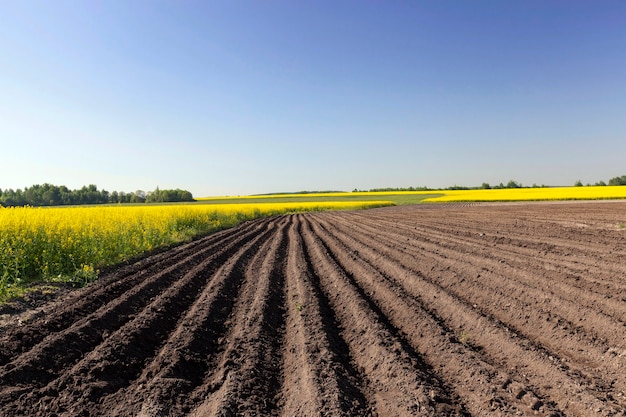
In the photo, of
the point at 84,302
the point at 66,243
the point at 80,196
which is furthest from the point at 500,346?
the point at 80,196

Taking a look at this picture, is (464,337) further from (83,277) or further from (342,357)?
(83,277)

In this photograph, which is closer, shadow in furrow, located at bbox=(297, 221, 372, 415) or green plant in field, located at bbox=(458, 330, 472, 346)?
shadow in furrow, located at bbox=(297, 221, 372, 415)

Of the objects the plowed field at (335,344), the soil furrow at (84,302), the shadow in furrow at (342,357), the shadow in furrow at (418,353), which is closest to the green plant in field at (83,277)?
the soil furrow at (84,302)

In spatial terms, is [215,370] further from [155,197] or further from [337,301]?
[155,197]

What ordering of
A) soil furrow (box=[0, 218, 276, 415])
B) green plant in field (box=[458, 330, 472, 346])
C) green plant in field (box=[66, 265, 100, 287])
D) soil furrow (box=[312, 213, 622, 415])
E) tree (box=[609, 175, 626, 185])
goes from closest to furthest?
soil furrow (box=[312, 213, 622, 415]), soil furrow (box=[0, 218, 276, 415]), green plant in field (box=[458, 330, 472, 346]), green plant in field (box=[66, 265, 100, 287]), tree (box=[609, 175, 626, 185])

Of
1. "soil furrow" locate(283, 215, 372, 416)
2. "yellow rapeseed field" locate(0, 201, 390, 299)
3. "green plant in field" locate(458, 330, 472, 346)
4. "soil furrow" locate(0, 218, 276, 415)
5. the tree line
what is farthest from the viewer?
the tree line

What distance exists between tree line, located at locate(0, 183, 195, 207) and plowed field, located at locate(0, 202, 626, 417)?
71.3 meters

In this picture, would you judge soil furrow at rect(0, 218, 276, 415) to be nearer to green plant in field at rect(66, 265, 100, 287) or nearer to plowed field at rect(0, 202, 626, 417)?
plowed field at rect(0, 202, 626, 417)

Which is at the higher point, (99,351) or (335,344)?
(99,351)

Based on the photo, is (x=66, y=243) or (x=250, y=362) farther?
(x=66, y=243)

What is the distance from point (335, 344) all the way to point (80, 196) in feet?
281

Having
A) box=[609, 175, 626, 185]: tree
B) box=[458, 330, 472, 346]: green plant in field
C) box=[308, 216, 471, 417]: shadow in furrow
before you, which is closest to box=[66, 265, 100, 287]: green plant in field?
box=[308, 216, 471, 417]: shadow in furrow

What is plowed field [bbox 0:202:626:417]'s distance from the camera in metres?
3.40

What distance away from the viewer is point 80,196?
7488 centimetres
